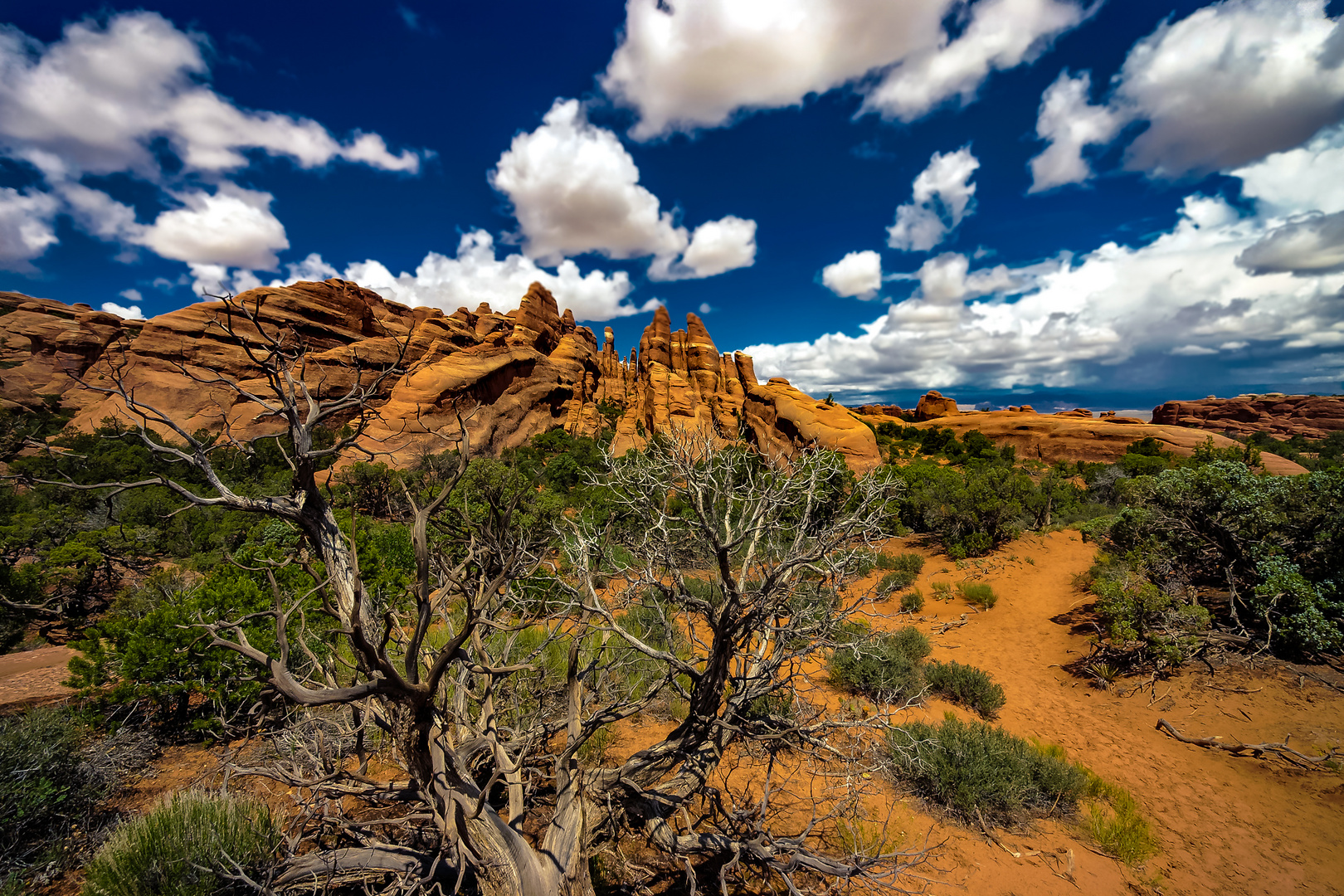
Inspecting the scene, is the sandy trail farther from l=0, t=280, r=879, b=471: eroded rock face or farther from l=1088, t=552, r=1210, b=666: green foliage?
l=0, t=280, r=879, b=471: eroded rock face

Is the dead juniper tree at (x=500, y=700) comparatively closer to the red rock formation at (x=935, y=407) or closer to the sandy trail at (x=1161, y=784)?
the sandy trail at (x=1161, y=784)

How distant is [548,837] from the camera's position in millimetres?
3609

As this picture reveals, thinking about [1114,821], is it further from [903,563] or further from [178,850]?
[903,563]

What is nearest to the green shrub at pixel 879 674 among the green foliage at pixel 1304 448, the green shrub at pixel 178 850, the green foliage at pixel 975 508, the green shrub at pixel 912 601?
the green shrub at pixel 912 601

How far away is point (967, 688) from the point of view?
28.1ft

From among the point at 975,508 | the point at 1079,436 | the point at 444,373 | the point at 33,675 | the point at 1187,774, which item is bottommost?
the point at 1187,774

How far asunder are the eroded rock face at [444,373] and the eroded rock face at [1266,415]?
144ft

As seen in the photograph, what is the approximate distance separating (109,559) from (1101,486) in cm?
3522

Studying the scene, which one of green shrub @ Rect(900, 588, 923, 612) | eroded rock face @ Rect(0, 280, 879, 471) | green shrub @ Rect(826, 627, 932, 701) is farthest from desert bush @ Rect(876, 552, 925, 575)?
eroded rock face @ Rect(0, 280, 879, 471)

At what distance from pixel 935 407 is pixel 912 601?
5549cm

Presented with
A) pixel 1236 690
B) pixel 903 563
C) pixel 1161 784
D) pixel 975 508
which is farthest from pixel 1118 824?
pixel 975 508

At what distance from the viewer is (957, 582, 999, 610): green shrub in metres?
12.9

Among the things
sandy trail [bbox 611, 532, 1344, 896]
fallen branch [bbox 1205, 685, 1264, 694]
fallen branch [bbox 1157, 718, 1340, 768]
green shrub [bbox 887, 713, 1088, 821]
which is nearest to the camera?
sandy trail [bbox 611, 532, 1344, 896]

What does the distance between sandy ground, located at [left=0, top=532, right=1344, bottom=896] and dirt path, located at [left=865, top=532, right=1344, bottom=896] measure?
0.02 meters
